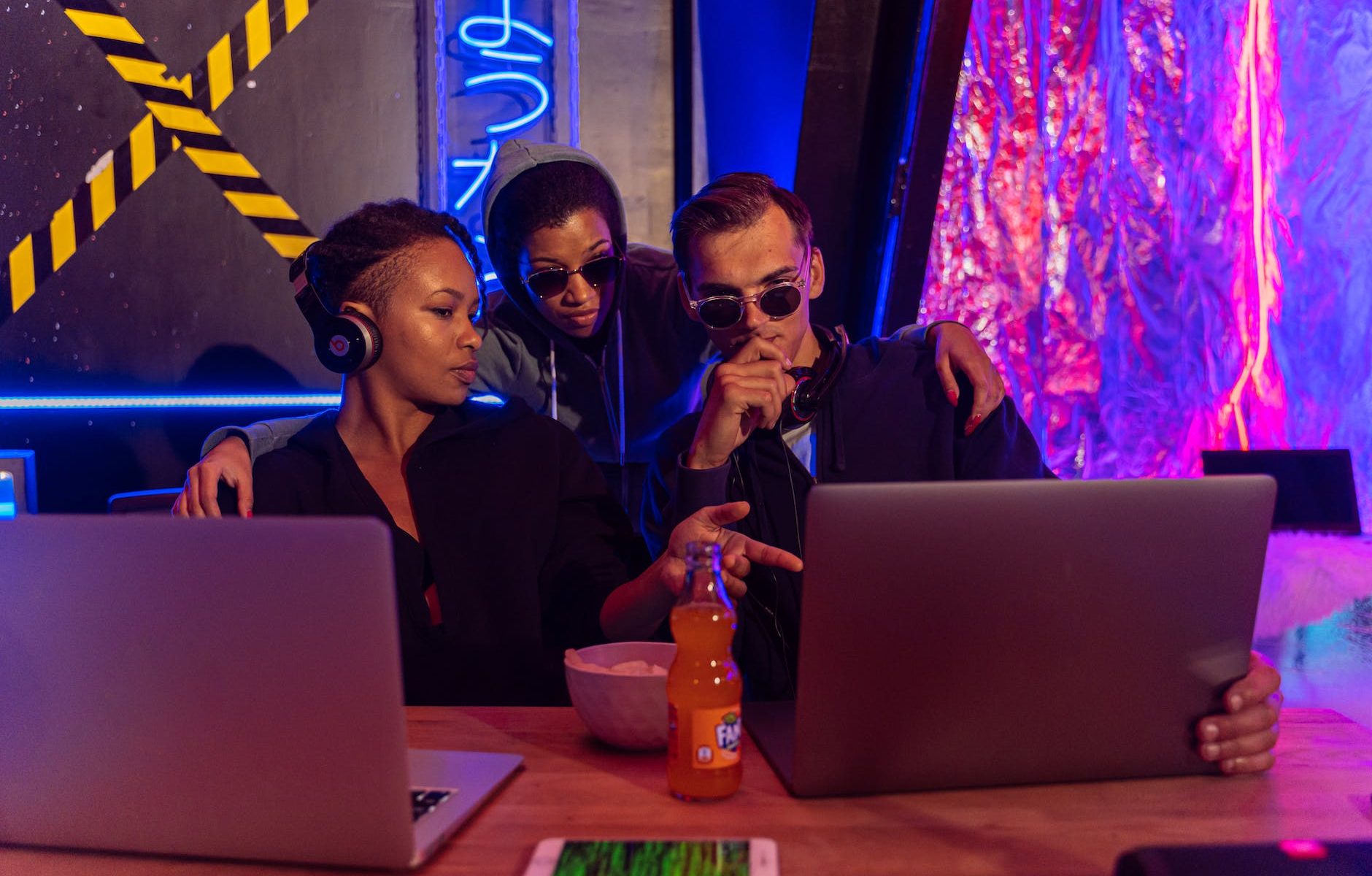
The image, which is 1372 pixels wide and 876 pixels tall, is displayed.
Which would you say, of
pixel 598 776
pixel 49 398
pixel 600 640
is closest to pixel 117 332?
pixel 49 398

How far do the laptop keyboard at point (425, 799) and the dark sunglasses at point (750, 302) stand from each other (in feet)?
3.61

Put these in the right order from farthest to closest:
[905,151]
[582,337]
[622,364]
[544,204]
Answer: [905,151], [622,364], [582,337], [544,204]

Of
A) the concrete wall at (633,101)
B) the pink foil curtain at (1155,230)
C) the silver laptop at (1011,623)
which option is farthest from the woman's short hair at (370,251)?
the pink foil curtain at (1155,230)

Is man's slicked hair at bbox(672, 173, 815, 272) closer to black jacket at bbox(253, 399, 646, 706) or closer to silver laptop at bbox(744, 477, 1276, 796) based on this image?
black jacket at bbox(253, 399, 646, 706)

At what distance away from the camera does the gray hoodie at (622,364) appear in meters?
2.57

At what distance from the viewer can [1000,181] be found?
295 cm

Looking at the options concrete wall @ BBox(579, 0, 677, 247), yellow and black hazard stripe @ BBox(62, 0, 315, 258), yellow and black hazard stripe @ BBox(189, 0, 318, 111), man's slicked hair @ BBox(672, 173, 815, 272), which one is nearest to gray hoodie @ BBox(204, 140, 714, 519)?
man's slicked hair @ BBox(672, 173, 815, 272)

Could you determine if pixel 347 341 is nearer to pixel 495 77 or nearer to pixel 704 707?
pixel 704 707

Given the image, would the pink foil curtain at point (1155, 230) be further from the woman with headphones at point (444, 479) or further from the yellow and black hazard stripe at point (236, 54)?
the yellow and black hazard stripe at point (236, 54)

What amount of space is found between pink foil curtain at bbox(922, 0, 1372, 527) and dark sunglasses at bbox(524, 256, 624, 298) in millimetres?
1190

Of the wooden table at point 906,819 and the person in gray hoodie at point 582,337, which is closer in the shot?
the wooden table at point 906,819

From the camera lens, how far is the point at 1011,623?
979 millimetres

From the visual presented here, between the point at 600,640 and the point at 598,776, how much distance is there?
0.73 meters

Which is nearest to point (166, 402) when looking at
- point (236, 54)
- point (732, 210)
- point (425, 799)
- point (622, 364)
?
point (236, 54)
